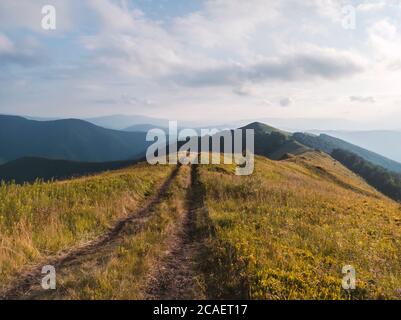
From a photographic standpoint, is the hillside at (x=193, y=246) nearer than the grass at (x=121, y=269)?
No

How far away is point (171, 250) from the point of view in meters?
11.7

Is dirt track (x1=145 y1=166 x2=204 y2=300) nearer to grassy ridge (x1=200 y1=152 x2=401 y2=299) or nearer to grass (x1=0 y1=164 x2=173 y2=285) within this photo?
grassy ridge (x1=200 y1=152 x2=401 y2=299)

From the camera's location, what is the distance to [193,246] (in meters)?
12.2

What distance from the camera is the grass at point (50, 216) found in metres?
10.7

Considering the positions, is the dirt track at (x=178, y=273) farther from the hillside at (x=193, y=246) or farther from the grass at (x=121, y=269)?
the grass at (x=121, y=269)

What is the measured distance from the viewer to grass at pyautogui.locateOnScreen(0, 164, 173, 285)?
35.1 ft

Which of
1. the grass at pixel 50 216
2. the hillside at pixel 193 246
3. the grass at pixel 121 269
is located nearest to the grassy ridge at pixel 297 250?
the hillside at pixel 193 246

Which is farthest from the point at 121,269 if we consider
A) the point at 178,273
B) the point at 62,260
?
the point at 62,260

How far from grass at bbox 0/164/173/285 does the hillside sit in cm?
4

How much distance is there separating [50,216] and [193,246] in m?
5.83

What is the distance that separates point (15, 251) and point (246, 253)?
21.8 feet

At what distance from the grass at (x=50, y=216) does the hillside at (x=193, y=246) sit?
4cm

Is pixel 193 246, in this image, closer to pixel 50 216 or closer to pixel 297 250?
pixel 297 250
